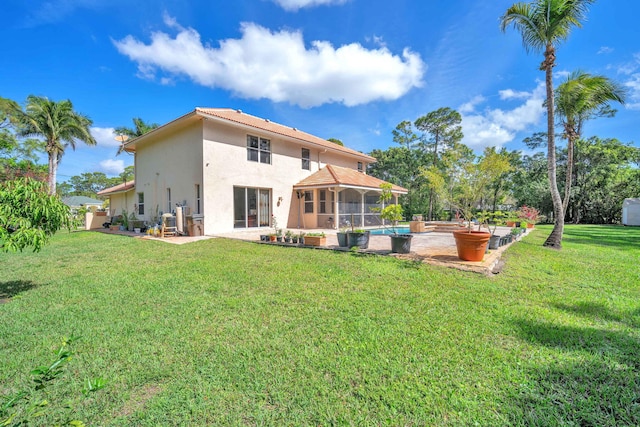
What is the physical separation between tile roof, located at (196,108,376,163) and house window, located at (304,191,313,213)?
3.47 metres

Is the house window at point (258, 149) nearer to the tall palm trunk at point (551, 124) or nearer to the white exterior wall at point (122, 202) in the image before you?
the white exterior wall at point (122, 202)

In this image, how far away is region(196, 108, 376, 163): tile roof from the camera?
13202 mm

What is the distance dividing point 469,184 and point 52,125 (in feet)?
112

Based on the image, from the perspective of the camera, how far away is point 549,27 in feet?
28.0

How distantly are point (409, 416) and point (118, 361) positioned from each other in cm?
299

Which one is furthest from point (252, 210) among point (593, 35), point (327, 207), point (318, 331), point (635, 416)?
point (593, 35)

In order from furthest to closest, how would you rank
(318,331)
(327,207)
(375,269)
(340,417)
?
(327,207) → (375,269) → (318,331) → (340,417)

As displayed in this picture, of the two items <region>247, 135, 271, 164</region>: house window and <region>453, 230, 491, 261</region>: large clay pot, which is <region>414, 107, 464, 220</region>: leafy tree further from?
<region>453, 230, 491, 261</region>: large clay pot

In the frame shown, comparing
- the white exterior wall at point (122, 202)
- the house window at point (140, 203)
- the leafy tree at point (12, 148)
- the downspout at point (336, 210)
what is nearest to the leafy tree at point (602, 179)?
the downspout at point (336, 210)

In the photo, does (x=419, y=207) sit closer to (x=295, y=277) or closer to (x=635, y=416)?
(x=295, y=277)

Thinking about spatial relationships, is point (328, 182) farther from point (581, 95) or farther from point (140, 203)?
point (140, 203)

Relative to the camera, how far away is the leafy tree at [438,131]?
27.8 meters

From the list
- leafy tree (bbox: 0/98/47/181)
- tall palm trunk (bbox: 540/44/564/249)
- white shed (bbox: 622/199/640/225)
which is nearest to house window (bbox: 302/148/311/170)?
tall palm trunk (bbox: 540/44/564/249)

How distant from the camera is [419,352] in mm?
2928
